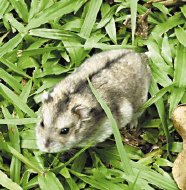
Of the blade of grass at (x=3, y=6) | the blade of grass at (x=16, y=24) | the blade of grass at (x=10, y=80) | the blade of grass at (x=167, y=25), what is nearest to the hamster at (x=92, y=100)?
the blade of grass at (x=167, y=25)

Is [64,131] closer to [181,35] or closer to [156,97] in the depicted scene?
[156,97]

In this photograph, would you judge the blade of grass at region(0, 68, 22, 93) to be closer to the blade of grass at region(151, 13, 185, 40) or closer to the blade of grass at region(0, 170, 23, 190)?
the blade of grass at region(0, 170, 23, 190)

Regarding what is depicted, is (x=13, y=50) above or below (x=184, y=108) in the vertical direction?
above

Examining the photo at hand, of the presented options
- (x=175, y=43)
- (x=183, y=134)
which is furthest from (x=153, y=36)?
(x=183, y=134)

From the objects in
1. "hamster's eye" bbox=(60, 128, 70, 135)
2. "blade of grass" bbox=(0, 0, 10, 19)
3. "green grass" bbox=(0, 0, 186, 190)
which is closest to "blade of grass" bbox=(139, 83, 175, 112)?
"green grass" bbox=(0, 0, 186, 190)

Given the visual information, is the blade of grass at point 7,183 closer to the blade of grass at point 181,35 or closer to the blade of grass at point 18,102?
the blade of grass at point 18,102

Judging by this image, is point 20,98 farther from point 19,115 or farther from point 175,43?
point 175,43

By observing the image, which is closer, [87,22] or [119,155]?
[119,155]

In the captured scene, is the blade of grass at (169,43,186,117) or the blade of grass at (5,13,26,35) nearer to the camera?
the blade of grass at (169,43,186,117)

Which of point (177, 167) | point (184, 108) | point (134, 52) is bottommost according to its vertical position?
point (177, 167)
